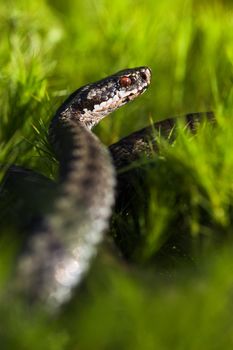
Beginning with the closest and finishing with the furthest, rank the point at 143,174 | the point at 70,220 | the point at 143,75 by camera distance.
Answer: the point at 70,220, the point at 143,174, the point at 143,75

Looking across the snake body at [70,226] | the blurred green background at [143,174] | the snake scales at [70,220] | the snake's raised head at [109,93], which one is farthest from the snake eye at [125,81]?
the snake body at [70,226]

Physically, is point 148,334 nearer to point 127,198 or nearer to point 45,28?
point 127,198

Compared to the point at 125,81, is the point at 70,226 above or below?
above

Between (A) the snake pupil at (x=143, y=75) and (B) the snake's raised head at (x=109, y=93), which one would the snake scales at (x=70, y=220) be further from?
(A) the snake pupil at (x=143, y=75)

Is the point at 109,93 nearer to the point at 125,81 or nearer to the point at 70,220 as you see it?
the point at 125,81

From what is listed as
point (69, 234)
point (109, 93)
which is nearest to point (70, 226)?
point (69, 234)

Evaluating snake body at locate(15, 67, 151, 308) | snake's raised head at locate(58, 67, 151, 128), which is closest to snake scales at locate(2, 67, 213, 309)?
snake body at locate(15, 67, 151, 308)

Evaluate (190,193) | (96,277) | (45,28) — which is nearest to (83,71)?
(45,28)
